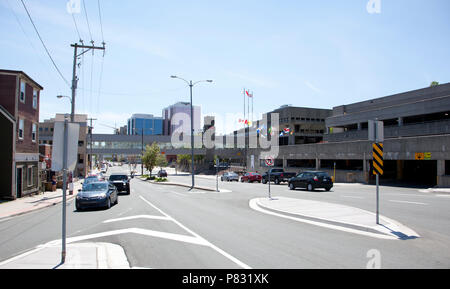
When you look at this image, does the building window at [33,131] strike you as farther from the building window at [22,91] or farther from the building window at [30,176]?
the building window at [22,91]

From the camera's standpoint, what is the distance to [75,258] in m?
7.14

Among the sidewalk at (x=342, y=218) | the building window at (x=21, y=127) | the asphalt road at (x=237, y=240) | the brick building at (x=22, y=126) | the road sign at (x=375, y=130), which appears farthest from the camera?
the building window at (x=21, y=127)

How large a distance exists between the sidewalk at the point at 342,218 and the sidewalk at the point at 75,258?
6709mm

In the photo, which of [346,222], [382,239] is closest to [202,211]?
[346,222]

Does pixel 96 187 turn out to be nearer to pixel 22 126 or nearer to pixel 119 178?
pixel 119 178

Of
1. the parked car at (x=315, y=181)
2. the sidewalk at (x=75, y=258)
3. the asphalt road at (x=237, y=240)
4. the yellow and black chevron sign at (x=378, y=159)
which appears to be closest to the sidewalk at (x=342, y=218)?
the asphalt road at (x=237, y=240)

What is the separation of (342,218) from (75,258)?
28.1ft

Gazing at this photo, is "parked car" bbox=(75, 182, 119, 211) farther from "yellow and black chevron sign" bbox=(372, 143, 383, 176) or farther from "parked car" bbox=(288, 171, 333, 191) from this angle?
"parked car" bbox=(288, 171, 333, 191)

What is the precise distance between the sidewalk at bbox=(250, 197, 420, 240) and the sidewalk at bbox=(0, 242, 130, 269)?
6709mm

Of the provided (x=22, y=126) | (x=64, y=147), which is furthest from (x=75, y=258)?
(x=22, y=126)

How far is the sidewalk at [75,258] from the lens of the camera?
6.65 meters

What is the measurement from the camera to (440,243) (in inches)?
324

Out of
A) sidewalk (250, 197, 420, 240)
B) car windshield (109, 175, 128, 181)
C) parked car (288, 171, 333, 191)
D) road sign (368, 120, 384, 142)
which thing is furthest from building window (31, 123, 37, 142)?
road sign (368, 120, 384, 142)
